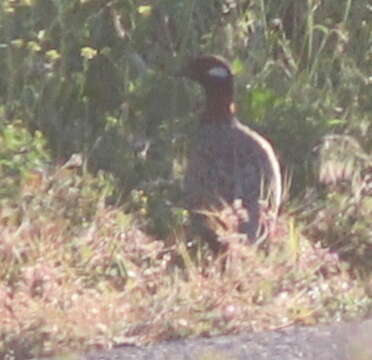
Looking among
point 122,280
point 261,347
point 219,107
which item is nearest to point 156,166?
point 219,107

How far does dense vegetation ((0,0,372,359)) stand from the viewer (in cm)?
793

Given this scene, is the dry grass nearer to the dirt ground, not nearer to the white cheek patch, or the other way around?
the dirt ground

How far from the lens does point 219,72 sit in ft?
31.4

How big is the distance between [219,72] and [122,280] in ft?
5.21

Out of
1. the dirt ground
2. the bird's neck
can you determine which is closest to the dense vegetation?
the dirt ground

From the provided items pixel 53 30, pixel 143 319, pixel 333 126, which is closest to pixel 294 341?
Result: pixel 143 319

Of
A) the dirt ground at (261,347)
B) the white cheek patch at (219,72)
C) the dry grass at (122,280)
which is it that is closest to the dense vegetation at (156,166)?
the dry grass at (122,280)

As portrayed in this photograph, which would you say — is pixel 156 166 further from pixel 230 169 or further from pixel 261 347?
pixel 261 347

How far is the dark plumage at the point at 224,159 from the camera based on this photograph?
353 inches

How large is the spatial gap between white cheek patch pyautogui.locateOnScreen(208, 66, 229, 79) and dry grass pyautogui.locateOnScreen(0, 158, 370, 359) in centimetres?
87

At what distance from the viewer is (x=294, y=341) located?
294 inches

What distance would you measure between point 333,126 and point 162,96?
36.4 inches

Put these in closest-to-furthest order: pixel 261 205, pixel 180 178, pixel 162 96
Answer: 1. pixel 261 205
2. pixel 180 178
3. pixel 162 96

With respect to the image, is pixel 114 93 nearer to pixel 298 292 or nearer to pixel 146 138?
pixel 146 138
